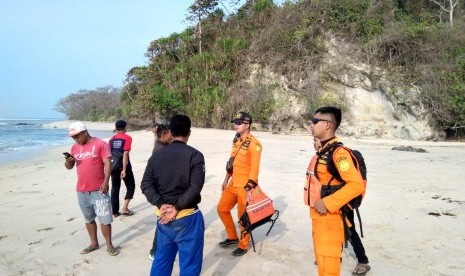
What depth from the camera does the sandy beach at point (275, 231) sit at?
409cm

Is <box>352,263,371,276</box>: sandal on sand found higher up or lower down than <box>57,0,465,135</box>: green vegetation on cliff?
lower down

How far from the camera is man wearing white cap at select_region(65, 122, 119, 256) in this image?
437 centimetres

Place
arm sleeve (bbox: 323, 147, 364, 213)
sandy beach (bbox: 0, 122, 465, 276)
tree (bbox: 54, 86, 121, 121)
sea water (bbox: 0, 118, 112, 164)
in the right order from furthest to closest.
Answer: tree (bbox: 54, 86, 121, 121) < sea water (bbox: 0, 118, 112, 164) < sandy beach (bbox: 0, 122, 465, 276) < arm sleeve (bbox: 323, 147, 364, 213)

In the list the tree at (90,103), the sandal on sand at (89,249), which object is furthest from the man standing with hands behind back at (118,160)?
the tree at (90,103)

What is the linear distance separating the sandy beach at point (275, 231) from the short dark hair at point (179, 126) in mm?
1924

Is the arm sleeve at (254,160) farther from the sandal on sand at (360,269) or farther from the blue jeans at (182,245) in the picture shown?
the sandal on sand at (360,269)

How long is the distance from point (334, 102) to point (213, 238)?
1596 cm

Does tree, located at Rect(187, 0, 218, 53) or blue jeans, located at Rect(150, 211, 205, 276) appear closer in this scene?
blue jeans, located at Rect(150, 211, 205, 276)

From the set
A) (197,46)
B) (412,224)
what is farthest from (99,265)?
(197,46)

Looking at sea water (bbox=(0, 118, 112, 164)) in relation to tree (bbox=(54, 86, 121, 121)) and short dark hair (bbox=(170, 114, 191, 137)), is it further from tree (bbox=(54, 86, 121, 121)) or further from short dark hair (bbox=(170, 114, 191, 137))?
tree (bbox=(54, 86, 121, 121))

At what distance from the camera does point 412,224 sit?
5289 mm

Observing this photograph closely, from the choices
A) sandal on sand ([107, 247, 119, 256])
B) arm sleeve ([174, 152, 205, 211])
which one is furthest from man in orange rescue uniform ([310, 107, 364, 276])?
sandal on sand ([107, 247, 119, 256])


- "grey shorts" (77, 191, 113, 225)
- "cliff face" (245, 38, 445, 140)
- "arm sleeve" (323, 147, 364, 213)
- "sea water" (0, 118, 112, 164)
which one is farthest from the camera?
"cliff face" (245, 38, 445, 140)

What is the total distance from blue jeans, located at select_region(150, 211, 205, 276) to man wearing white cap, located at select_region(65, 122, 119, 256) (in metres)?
1.76
